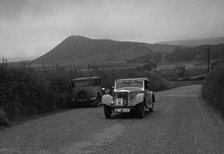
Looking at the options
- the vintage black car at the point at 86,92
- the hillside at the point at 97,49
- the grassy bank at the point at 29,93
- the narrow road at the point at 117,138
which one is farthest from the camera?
the hillside at the point at 97,49

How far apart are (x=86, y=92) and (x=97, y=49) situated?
362 ft

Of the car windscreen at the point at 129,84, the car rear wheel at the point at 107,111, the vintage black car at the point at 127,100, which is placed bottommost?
the car rear wheel at the point at 107,111

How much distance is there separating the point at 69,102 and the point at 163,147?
1711 cm

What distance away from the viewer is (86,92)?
25.8 meters

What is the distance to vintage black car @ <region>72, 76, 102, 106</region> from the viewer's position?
25.7 meters

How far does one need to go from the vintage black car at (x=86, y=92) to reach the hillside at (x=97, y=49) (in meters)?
85.1

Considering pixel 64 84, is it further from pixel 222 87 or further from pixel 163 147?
pixel 163 147

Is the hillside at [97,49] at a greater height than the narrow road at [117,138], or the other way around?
the hillside at [97,49]

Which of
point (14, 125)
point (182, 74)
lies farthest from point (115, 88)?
point (182, 74)

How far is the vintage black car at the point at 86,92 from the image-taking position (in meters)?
25.7

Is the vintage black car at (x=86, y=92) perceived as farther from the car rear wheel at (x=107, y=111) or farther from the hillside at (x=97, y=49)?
the hillside at (x=97, y=49)

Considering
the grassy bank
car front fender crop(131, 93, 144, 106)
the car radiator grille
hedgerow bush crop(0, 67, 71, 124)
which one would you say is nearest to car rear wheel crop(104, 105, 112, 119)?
the car radiator grille

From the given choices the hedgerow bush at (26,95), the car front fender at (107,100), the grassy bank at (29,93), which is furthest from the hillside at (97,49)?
the car front fender at (107,100)

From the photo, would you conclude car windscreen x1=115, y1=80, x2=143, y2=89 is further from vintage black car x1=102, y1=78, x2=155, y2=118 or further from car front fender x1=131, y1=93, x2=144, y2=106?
car front fender x1=131, y1=93, x2=144, y2=106
